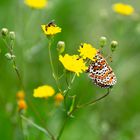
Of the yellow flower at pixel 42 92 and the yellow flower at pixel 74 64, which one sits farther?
the yellow flower at pixel 42 92

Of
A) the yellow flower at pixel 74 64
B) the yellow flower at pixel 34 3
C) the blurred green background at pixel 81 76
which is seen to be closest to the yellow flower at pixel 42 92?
the blurred green background at pixel 81 76

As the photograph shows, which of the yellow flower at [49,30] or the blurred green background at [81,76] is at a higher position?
the yellow flower at [49,30]

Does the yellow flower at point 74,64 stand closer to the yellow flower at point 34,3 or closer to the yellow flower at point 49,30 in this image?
the yellow flower at point 49,30

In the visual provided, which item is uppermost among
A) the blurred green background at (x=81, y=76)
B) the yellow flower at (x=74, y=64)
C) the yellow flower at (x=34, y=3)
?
the yellow flower at (x=74, y=64)

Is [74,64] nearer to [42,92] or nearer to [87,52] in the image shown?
[87,52]

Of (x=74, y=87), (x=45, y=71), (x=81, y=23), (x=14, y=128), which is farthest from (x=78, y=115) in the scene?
(x=81, y=23)

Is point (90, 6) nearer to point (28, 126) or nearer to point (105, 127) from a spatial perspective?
point (105, 127)

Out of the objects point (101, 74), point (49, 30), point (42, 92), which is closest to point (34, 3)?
point (42, 92)
